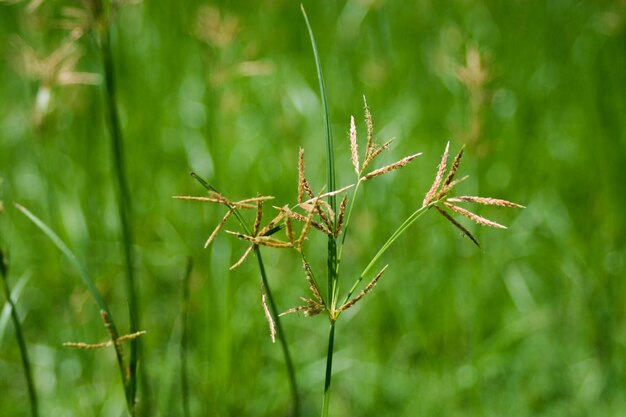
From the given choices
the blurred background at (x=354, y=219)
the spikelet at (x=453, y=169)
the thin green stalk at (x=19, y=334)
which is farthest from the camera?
the blurred background at (x=354, y=219)

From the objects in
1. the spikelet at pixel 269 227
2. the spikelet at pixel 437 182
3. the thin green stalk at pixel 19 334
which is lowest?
the thin green stalk at pixel 19 334

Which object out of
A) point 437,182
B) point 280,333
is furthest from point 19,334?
point 437,182

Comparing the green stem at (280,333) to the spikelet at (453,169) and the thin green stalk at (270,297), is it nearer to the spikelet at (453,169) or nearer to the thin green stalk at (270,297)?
the thin green stalk at (270,297)

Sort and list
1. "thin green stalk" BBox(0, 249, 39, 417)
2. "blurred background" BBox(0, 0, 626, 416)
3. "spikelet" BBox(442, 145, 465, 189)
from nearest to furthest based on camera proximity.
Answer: "spikelet" BBox(442, 145, 465, 189) → "thin green stalk" BBox(0, 249, 39, 417) → "blurred background" BBox(0, 0, 626, 416)

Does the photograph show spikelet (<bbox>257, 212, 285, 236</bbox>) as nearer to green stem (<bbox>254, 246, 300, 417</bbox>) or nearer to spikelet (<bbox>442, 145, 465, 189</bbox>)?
green stem (<bbox>254, 246, 300, 417</bbox>)

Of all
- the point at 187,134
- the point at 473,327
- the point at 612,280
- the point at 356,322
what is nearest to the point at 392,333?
the point at 356,322

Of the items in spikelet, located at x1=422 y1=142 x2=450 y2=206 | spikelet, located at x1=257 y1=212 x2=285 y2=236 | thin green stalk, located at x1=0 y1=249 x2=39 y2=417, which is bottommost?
thin green stalk, located at x1=0 y1=249 x2=39 y2=417

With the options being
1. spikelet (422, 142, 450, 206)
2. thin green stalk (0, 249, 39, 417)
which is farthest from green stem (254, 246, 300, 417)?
thin green stalk (0, 249, 39, 417)

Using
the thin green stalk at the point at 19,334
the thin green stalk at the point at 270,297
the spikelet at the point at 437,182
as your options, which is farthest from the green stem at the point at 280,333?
the thin green stalk at the point at 19,334

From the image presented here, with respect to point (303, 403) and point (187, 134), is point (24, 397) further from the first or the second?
point (187, 134)
